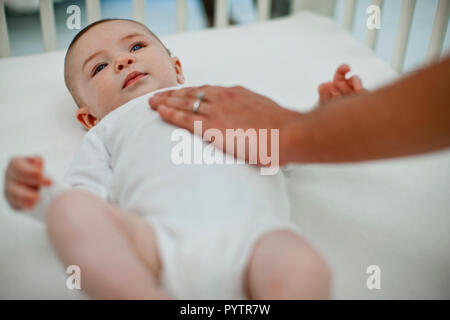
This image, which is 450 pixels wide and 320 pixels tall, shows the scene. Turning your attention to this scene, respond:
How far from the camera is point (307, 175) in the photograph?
3.21 ft

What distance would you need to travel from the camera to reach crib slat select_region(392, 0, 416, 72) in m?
1.27

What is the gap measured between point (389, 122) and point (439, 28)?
0.81 m

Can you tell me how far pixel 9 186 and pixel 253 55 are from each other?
2.90 feet

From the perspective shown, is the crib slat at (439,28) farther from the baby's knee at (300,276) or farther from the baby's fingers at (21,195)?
the baby's fingers at (21,195)

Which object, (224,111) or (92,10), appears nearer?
(224,111)

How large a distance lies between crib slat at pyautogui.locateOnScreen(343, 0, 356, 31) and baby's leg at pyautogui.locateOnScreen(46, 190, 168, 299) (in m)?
1.12

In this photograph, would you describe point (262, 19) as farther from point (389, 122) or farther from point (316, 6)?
point (389, 122)

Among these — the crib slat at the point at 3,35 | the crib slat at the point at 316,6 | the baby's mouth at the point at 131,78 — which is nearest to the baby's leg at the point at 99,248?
the baby's mouth at the point at 131,78

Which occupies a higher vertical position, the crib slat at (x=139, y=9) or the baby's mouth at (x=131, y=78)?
the crib slat at (x=139, y=9)

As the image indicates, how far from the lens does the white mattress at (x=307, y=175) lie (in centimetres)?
77

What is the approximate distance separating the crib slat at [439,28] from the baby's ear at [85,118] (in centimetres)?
87

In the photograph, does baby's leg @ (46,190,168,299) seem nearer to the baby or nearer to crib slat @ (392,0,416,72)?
the baby

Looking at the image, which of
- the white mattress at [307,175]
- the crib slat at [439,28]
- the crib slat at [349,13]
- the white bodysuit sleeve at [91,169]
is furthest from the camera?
the crib slat at [349,13]

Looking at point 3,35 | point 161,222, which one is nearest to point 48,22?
point 3,35
